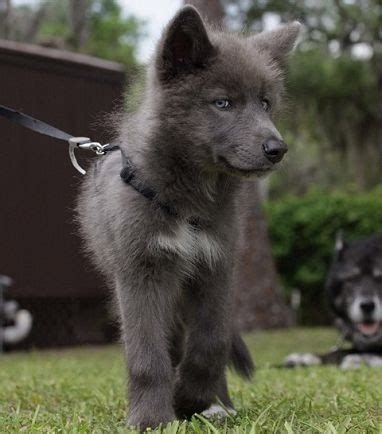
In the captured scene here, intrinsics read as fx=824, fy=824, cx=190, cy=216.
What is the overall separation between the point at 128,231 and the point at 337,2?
83.6 ft

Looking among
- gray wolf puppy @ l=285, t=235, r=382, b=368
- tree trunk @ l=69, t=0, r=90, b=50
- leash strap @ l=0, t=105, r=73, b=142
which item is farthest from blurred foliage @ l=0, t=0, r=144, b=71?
leash strap @ l=0, t=105, r=73, b=142

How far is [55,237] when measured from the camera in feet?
36.4

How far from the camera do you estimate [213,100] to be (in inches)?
141

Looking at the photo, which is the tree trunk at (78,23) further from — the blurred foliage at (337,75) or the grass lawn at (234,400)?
the grass lawn at (234,400)

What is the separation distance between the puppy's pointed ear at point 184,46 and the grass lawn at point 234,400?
1.53 metres

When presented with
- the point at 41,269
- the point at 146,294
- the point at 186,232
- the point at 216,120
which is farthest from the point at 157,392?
the point at 41,269

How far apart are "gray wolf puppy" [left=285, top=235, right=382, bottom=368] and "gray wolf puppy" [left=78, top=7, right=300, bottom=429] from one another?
412 cm

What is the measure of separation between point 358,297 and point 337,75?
18.0m

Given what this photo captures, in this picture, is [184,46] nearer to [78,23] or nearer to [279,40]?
[279,40]

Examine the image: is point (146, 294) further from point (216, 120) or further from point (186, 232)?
point (216, 120)

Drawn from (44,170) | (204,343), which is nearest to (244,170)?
(204,343)

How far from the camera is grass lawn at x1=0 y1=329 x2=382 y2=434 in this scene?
3.48 metres

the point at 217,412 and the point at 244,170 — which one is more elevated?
the point at 244,170

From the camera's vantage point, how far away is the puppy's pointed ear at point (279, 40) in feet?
13.1
